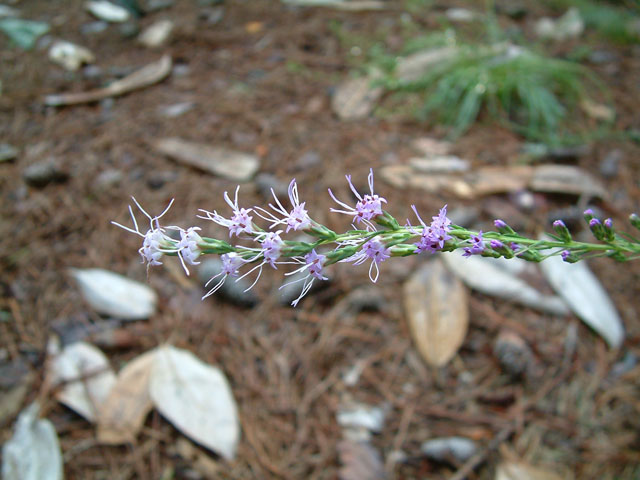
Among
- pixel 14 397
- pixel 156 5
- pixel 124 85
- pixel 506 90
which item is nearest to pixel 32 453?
pixel 14 397

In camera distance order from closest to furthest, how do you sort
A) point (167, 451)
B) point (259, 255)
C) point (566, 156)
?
point (259, 255), point (167, 451), point (566, 156)

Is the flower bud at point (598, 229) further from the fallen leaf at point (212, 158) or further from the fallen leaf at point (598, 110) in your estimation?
the fallen leaf at point (598, 110)

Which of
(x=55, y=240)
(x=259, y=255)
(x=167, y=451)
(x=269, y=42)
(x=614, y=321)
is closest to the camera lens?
(x=259, y=255)

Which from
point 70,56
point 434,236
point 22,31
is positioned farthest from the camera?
point 22,31

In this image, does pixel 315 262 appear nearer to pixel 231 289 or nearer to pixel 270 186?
pixel 231 289

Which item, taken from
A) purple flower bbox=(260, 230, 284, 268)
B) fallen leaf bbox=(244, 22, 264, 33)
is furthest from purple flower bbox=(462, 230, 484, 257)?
fallen leaf bbox=(244, 22, 264, 33)

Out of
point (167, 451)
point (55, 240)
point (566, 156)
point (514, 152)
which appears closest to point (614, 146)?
point (566, 156)

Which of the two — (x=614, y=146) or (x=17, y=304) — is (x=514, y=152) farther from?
(x=17, y=304)

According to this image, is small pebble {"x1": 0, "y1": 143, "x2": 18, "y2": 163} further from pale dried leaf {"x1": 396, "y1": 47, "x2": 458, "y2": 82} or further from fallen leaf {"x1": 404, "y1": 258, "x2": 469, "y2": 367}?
pale dried leaf {"x1": 396, "y1": 47, "x2": 458, "y2": 82}
